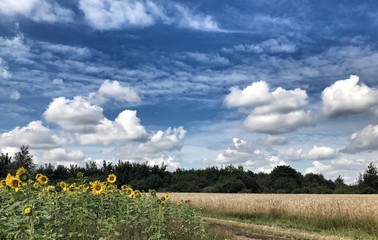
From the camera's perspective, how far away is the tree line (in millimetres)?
70938

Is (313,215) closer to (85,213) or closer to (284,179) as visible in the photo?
(85,213)

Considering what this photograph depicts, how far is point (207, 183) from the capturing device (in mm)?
78562

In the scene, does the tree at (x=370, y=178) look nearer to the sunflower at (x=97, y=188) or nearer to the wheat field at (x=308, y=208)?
the wheat field at (x=308, y=208)

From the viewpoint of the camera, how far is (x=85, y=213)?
23.2 feet

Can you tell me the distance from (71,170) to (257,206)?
43448mm

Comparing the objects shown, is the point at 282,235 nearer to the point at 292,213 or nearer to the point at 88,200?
the point at 292,213

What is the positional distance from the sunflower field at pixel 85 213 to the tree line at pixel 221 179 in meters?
58.4

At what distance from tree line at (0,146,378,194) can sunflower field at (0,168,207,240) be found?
58432 millimetres

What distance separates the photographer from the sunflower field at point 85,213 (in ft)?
16.9

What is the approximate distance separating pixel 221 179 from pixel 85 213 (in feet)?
232

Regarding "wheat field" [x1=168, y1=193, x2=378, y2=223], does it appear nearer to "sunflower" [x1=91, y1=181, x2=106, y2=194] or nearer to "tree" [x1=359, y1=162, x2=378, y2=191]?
"sunflower" [x1=91, y1=181, x2=106, y2=194]

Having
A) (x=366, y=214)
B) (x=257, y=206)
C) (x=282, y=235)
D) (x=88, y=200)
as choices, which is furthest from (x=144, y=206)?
(x=257, y=206)

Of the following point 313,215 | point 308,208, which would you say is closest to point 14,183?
point 313,215

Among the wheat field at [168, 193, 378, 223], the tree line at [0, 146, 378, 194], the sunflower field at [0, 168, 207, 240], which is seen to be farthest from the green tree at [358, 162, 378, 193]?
the sunflower field at [0, 168, 207, 240]
